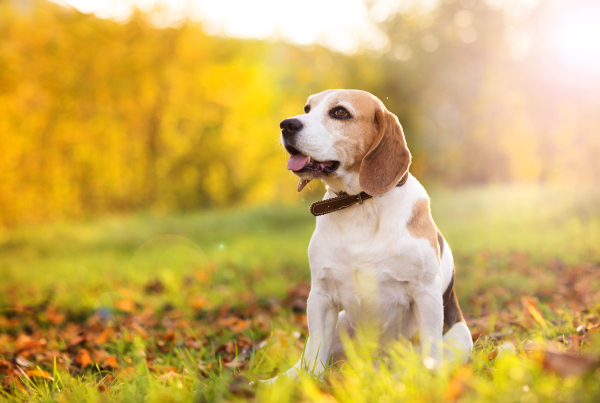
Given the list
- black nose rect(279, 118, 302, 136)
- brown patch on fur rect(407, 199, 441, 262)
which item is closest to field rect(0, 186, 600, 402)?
brown patch on fur rect(407, 199, 441, 262)

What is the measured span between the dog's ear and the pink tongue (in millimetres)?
350

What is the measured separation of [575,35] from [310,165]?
19267mm

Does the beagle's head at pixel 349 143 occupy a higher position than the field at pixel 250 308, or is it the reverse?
the beagle's head at pixel 349 143

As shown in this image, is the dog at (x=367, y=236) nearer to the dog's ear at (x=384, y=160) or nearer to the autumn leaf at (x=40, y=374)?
the dog's ear at (x=384, y=160)

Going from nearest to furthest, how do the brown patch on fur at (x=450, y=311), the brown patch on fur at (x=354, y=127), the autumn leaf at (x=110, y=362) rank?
the brown patch on fur at (x=354, y=127) < the brown patch on fur at (x=450, y=311) < the autumn leaf at (x=110, y=362)

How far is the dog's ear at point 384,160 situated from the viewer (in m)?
2.55

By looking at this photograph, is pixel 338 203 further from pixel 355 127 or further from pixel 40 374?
pixel 40 374

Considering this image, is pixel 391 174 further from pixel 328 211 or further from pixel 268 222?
pixel 268 222

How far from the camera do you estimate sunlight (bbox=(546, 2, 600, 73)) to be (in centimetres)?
1623

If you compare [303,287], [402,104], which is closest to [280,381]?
[303,287]

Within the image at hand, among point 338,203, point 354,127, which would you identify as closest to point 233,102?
point 354,127

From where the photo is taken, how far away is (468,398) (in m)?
1.43

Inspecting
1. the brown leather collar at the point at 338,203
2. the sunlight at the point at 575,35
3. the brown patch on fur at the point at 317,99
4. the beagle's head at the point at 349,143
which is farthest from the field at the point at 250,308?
the sunlight at the point at 575,35

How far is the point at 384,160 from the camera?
8.55 feet
